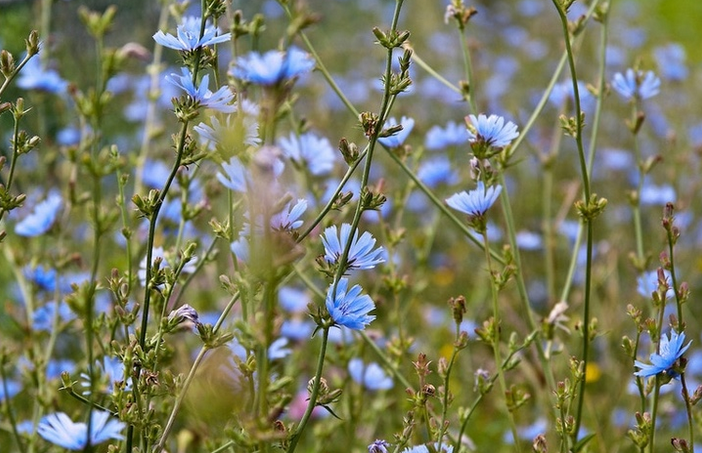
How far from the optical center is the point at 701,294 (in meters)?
3.81

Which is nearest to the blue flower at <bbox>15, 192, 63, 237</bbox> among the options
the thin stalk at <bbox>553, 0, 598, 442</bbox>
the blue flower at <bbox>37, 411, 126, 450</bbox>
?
the blue flower at <bbox>37, 411, 126, 450</bbox>

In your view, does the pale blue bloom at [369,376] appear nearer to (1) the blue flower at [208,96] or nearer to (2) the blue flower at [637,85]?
(2) the blue flower at [637,85]

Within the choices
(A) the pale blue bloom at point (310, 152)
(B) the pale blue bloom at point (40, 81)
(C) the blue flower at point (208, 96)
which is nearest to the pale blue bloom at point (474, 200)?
(C) the blue flower at point (208, 96)

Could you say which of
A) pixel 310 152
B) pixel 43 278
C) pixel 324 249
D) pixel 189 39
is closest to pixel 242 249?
pixel 189 39

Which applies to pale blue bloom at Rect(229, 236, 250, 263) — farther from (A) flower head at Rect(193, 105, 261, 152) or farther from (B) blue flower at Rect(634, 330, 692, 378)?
(B) blue flower at Rect(634, 330, 692, 378)

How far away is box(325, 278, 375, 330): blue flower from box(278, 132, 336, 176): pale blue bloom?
0.81 meters

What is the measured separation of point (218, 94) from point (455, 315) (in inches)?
21.5

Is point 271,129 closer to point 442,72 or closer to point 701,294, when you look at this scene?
point 701,294

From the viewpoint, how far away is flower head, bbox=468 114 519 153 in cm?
144

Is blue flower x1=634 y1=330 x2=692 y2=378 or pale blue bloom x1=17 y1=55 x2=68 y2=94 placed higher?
pale blue bloom x1=17 y1=55 x2=68 y2=94

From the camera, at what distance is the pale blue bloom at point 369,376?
6.91 ft

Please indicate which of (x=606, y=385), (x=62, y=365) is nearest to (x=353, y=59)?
(x=606, y=385)

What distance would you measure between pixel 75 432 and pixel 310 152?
88 centimetres

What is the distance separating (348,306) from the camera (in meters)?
1.22
